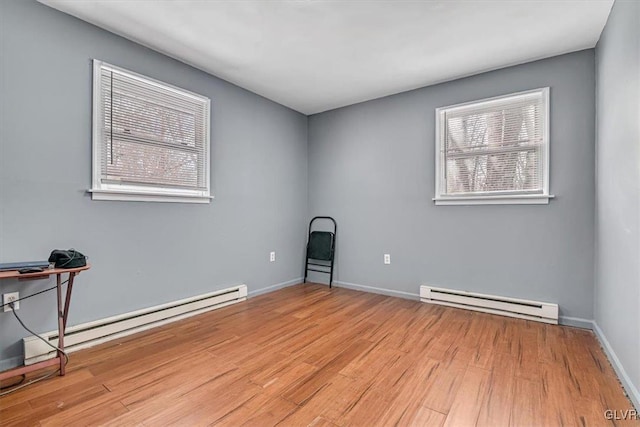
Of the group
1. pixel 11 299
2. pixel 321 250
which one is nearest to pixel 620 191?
pixel 321 250

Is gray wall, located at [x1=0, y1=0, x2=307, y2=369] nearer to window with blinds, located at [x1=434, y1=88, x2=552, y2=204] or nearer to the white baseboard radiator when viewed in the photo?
the white baseboard radiator

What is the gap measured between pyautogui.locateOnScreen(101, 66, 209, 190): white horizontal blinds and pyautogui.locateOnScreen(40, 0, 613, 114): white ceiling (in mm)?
405

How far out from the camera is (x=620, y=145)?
1873 millimetres

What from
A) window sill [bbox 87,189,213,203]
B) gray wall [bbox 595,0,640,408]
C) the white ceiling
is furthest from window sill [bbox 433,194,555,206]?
window sill [bbox 87,189,213,203]

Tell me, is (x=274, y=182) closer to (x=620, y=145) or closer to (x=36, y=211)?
(x=36, y=211)

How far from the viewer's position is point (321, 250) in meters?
4.18

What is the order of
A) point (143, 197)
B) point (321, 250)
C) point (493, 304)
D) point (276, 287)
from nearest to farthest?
point (143, 197) < point (493, 304) < point (276, 287) < point (321, 250)

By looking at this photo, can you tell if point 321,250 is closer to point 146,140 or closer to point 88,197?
point 146,140

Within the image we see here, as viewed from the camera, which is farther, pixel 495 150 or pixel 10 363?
pixel 495 150

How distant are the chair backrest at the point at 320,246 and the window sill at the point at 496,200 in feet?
5.00

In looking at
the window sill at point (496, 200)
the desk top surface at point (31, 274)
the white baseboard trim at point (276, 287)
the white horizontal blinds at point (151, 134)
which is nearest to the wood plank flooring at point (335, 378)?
the desk top surface at point (31, 274)

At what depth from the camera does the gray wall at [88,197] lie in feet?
6.31

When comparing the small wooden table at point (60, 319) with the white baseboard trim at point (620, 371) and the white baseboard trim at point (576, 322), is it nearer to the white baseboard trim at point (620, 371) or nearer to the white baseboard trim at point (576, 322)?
the white baseboard trim at point (620, 371)

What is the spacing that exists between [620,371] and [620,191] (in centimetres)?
111
